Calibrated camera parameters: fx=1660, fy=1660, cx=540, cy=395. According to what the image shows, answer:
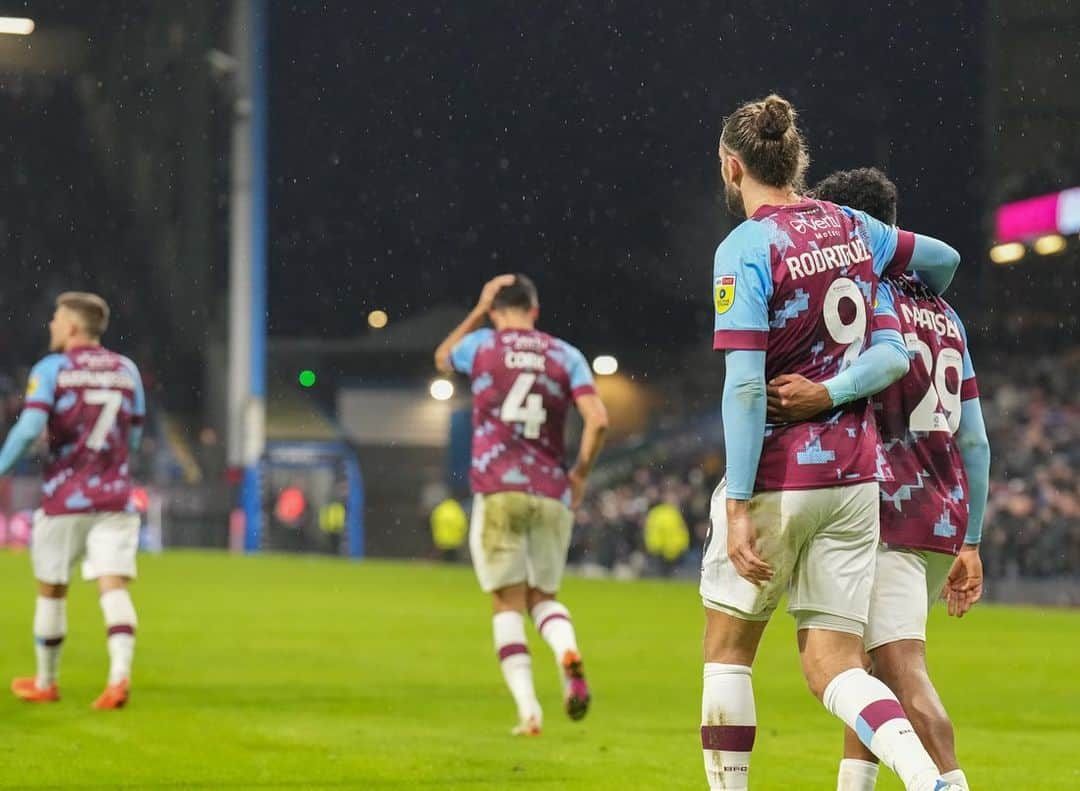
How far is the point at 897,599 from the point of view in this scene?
15.5 ft

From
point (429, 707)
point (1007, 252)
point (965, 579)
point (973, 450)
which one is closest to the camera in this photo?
point (973, 450)

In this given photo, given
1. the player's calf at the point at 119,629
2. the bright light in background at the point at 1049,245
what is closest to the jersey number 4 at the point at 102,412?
the player's calf at the point at 119,629

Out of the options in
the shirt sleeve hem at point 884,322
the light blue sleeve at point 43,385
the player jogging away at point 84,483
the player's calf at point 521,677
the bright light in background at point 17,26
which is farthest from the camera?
the bright light in background at point 17,26

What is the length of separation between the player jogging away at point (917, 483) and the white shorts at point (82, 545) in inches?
207

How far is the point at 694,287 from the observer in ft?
186

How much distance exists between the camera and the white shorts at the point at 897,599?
185 inches

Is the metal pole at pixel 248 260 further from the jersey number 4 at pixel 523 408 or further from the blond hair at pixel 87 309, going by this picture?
the jersey number 4 at pixel 523 408

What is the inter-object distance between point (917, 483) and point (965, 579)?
49cm

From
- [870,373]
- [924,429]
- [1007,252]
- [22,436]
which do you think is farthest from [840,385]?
[1007,252]

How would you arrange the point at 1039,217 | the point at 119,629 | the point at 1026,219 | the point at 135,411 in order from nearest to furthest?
the point at 119,629, the point at 135,411, the point at 1039,217, the point at 1026,219

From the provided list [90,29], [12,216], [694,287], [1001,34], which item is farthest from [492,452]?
[12,216]

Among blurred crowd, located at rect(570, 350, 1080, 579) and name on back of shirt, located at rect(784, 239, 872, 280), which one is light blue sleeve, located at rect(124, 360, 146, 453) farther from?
blurred crowd, located at rect(570, 350, 1080, 579)

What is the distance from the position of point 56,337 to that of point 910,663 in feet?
18.7

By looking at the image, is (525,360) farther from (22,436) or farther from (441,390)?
(441,390)
